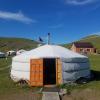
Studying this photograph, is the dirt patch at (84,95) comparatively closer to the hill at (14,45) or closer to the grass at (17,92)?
the grass at (17,92)

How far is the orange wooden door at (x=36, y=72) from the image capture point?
1970cm

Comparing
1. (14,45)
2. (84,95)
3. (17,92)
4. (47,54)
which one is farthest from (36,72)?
(14,45)

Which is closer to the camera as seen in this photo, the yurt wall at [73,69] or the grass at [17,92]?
the grass at [17,92]

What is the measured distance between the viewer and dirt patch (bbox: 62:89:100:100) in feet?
52.1

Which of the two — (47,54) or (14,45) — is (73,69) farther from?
(14,45)

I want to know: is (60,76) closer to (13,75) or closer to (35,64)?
(35,64)

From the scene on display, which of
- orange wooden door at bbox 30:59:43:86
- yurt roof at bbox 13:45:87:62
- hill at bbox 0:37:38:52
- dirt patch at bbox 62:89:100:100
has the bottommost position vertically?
dirt patch at bbox 62:89:100:100

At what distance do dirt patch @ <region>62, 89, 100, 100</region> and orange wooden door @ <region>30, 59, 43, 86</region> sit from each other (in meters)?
3.17

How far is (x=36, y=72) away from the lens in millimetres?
19891

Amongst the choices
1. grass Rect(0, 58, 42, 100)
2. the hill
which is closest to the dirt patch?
grass Rect(0, 58, 42, 100)

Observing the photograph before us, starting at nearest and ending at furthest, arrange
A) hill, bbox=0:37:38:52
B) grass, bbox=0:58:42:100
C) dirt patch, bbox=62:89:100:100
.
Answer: dirt patch, bbox=62:89:100:100 < grass, bbox=0:58:42:100 < hill, bbox=0:37:38:52

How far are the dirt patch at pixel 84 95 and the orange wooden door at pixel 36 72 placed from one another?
3.17m

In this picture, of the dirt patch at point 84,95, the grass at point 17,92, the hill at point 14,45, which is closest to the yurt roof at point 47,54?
the grass at point 17,92

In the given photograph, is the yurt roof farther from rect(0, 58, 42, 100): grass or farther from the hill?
the hill
